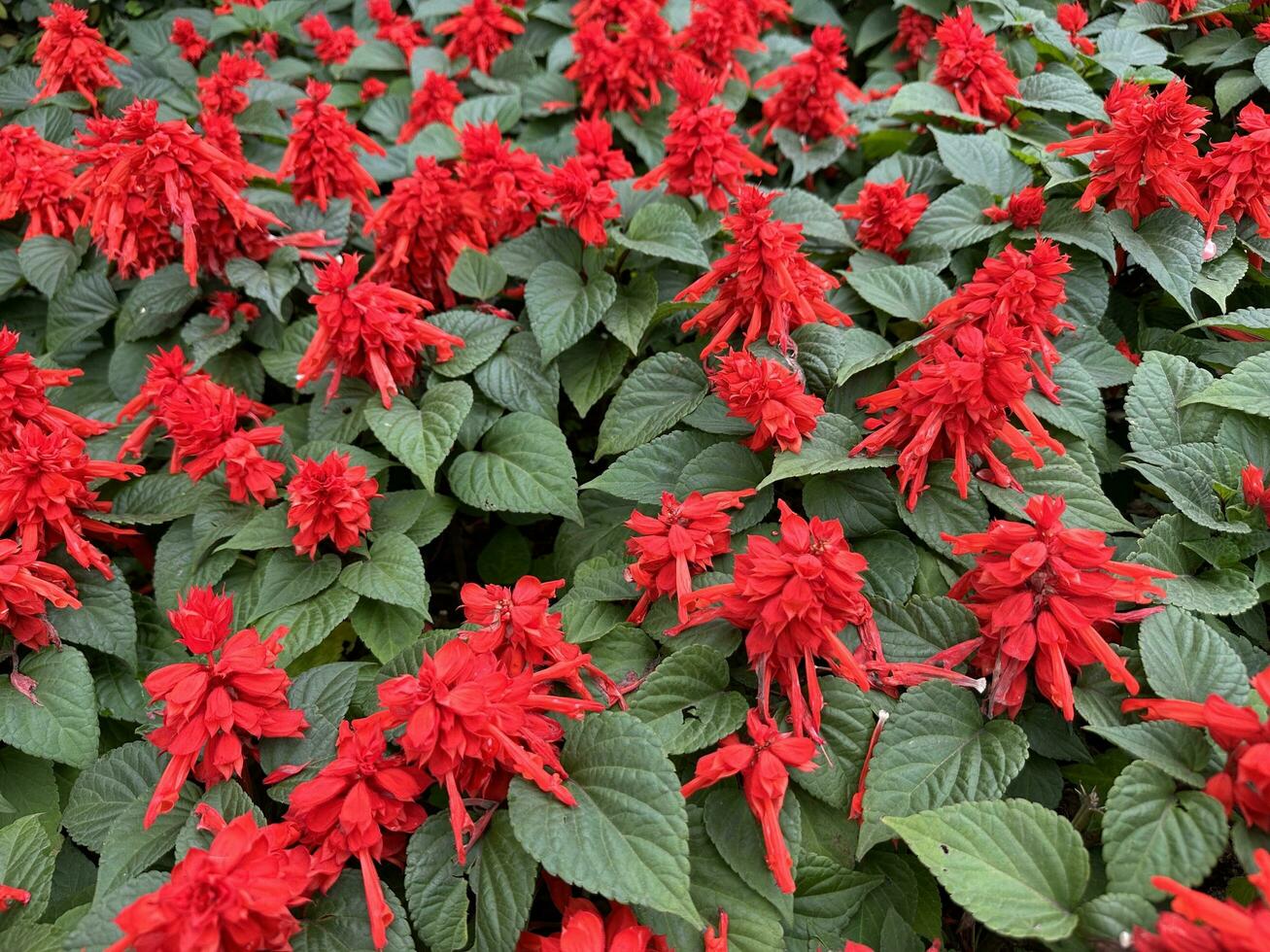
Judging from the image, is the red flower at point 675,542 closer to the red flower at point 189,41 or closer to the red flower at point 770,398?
the red flower at point 770,398

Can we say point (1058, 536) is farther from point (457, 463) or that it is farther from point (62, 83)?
point (62, 83)

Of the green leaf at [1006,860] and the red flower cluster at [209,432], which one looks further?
the red flower cluster at [209,432]

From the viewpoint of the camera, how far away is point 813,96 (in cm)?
249

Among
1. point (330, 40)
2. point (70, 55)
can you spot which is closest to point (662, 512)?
point (70, 55)

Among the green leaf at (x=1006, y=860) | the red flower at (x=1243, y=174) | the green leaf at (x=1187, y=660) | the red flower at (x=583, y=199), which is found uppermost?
the red flower at (x=1243, y=174)

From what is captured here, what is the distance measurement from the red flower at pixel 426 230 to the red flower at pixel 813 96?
0.95 metres

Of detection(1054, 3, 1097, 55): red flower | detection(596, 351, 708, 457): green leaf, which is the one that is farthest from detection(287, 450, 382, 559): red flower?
detection(1054, 3, 1097, 55): red flower

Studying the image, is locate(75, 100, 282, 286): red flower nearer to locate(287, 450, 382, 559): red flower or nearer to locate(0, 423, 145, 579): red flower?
locate(0, 423, 145, 579): red flower

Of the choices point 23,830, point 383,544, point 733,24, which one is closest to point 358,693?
point 383,544

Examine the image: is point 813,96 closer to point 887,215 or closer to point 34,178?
point 887,215

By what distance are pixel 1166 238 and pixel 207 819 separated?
1.98 meters

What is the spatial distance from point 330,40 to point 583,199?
5.91ft

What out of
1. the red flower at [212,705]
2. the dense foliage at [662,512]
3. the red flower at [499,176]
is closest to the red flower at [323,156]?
the dense foliage at [662,512]

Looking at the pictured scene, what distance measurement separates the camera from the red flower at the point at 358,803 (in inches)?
44.9
